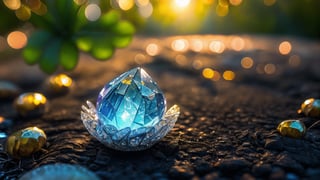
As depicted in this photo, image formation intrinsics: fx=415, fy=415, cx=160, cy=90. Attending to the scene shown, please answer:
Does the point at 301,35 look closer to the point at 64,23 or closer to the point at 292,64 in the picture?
the point at 292,64

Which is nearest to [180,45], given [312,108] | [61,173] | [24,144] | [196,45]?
[196,45]

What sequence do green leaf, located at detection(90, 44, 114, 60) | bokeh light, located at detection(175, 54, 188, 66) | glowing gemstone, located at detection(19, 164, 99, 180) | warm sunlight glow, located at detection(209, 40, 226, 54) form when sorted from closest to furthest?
1. glowing gemstone, located at detection(19, 164, 99, 180)
2. green leaf, located at detection(90, 44, 114, 60)
3. bokeh light, located at detection(175, 54, 188, 66)
4. warm sunlight glow, located at detection(209, 40, 226, 54)

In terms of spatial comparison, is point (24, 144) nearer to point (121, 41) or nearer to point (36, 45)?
point (36, 45)

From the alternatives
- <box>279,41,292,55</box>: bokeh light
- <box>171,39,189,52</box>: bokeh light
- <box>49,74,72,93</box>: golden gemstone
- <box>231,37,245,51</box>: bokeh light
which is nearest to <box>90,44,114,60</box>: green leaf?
<box>49,74,72,93</box>: golden gemstone

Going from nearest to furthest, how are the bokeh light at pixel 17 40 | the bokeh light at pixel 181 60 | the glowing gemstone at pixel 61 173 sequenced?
the glowing gemstone at pixel 61 173, the bokeh light at pixel 181 60, the bokeh light at pixel 17 40

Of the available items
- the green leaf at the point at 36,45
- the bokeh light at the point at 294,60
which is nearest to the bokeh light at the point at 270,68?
the bokeh light at the point at 294,60

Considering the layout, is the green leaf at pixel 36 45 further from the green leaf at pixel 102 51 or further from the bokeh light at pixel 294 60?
the bokeh light at pixel 294 60

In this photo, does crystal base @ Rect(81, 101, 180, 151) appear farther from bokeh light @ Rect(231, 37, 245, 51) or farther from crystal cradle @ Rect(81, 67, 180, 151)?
bokeh light @ Rect(231, 37, 245, 51)
